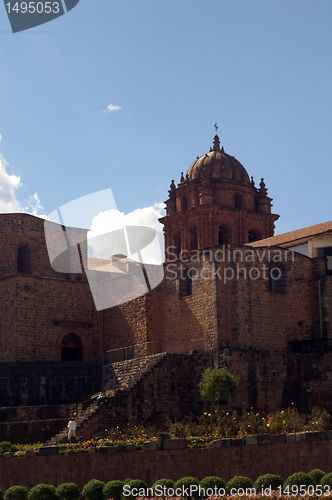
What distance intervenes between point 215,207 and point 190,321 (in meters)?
13.9

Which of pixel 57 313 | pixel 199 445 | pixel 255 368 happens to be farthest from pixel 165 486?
pixel 57 313

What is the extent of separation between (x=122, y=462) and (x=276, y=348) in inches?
555

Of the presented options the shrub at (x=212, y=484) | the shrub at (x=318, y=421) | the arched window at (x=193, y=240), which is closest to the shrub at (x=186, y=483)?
the shrub at (x=212, y=484)

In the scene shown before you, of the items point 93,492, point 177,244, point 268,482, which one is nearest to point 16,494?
point 93,492

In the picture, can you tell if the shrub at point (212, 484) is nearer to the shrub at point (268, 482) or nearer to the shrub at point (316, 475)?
the shrub at point (268, 482)

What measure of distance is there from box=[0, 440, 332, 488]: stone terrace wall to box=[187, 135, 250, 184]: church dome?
92.5ft

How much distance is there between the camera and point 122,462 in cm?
2627

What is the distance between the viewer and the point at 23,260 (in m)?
46.2

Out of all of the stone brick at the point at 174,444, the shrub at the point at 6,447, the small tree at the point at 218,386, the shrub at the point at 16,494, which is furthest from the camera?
the small tree at the point at 218,386

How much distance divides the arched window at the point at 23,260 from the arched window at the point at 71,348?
4.24 metres

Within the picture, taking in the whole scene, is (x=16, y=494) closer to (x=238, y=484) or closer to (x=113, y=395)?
(x=238, y=484)

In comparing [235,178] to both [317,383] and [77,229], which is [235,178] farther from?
[317,383]

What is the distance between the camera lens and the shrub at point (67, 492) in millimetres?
24078

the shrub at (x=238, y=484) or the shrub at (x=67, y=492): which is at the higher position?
the shrub at (x=238, y=484)
